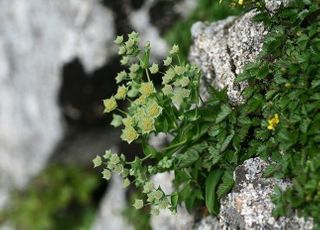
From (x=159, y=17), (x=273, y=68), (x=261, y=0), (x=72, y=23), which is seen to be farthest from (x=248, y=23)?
(x=72, y=23)

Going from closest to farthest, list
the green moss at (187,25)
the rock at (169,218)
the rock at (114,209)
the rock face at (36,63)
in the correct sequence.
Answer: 1. the rock at (169,218)
2. the green moss at (187,25)
3. the rock at (114,209)
4. the rock face at (36,63)

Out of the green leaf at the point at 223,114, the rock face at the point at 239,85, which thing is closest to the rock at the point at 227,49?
the rock face at the point at 239,85

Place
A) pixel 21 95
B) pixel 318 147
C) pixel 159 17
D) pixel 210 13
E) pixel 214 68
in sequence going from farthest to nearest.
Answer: pixel 21 95
pixel 159 17
pixel 210 13
pixel 214 68
pixel 318 147

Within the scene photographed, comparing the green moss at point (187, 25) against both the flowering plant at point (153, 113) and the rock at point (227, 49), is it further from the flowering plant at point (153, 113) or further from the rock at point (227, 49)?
the flowering plant at point (153, 113)

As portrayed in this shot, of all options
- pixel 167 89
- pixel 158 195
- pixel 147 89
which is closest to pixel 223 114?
pixel 167 89

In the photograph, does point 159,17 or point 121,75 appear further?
point 159,17

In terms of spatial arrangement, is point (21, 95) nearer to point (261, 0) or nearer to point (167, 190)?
Result: point (167, 190)
